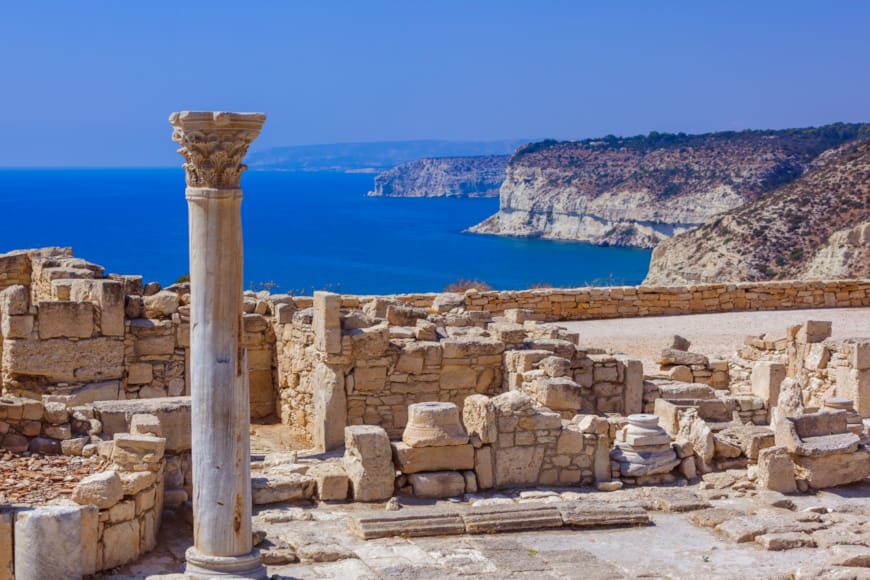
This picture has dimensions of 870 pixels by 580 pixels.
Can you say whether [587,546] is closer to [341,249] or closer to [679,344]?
[679,344]

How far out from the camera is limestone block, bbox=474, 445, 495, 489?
1150 cm

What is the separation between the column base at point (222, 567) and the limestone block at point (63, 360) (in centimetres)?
646

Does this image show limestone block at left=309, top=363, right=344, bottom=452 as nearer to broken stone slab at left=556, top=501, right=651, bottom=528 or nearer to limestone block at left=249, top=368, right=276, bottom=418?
limestone block at left=249, top=368, right=276, bottom=418

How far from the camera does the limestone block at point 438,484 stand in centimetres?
1115

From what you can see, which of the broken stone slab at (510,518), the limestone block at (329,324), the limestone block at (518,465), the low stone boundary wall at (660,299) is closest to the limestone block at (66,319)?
the limestone block at (329,324)

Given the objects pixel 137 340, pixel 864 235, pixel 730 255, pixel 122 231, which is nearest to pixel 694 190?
pixel 730 255

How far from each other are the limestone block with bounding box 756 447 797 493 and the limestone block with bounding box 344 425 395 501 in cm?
351

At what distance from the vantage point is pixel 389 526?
396 inches

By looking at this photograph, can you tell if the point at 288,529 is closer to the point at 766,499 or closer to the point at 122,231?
the point at 766,499

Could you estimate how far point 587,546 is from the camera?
10000mm

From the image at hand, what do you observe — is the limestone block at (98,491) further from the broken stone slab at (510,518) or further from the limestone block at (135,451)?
the broken stone slab at (510,518)

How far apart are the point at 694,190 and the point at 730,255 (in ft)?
Answer: 145

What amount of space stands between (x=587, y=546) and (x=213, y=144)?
4.46m

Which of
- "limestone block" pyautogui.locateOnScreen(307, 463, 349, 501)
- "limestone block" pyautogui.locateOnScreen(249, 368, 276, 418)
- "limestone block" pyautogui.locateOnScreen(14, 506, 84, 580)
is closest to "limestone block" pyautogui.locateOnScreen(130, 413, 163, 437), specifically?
"limestone block" pyautogui.locateOnScreen(307, 463, 349, 501)
